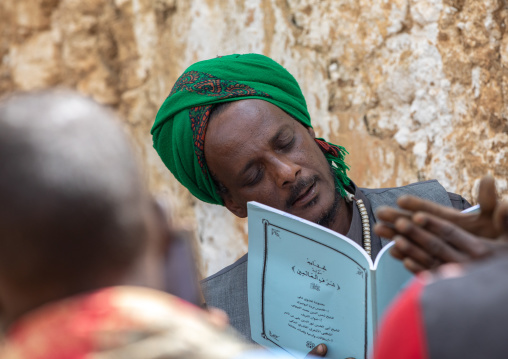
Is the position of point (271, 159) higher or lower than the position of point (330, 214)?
higher

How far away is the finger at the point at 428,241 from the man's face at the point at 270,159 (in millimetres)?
904

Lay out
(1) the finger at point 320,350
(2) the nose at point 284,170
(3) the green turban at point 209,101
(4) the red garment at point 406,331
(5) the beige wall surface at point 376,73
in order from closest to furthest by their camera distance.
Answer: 1. (4) the red garment at point 406,331
2. (1) the finger at point 320,350
3. (2) the nose at point 284,170
4. (3) the green turban at point 209,101
5. (5) the beige wall surface at point 376,73

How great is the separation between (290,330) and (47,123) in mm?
1254

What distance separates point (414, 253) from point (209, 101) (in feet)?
3.87

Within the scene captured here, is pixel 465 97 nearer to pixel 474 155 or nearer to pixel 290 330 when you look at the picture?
pixel 474 155

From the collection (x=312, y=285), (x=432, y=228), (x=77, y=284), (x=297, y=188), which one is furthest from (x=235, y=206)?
(x=77, y=284)

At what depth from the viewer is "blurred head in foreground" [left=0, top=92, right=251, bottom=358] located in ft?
2.40

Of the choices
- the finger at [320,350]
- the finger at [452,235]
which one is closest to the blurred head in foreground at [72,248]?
the finger at [452,235]

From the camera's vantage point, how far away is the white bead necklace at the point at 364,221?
2.20 meters

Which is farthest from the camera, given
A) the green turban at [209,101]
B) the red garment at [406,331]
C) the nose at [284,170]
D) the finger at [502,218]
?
the green turban at [209,101]

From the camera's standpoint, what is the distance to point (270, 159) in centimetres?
217

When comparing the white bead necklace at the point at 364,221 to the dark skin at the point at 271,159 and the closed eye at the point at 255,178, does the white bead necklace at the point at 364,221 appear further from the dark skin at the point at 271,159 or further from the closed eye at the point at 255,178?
the closed eye at the point at 255,178

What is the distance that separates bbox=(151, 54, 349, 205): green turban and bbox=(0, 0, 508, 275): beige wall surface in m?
0.22

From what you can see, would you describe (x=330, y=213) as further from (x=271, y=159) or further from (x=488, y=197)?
(x=488, y=197)
